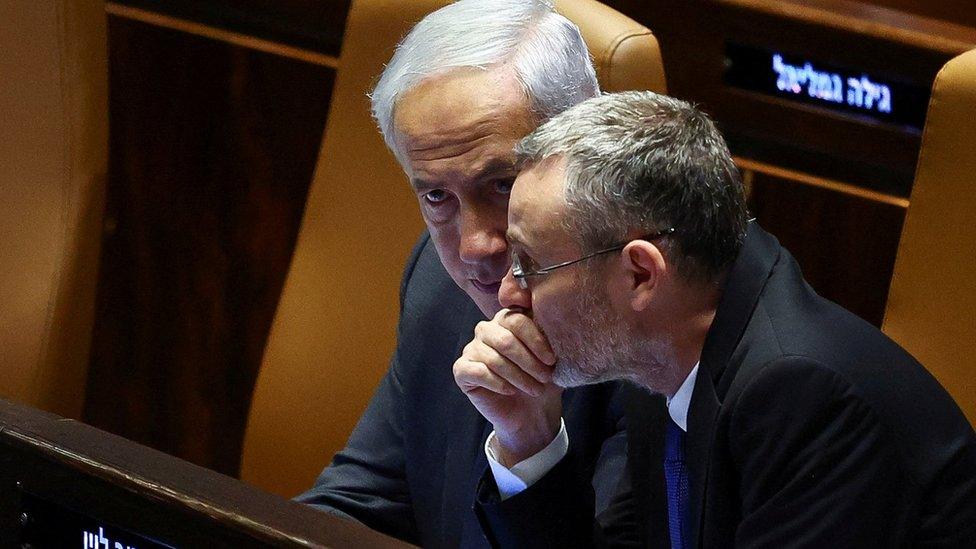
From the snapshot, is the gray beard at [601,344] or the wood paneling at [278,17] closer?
the gray beard at [601,344]

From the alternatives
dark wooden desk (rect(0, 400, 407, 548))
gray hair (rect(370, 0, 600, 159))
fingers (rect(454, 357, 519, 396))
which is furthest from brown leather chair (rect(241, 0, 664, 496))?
dark wooden desk (rect(0, 400, 407, 548))

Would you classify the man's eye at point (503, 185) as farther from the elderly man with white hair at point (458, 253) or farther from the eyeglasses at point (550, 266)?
the eyeglasses at point (550, 266)

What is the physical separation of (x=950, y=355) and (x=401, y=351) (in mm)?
510

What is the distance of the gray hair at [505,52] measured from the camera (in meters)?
1.21

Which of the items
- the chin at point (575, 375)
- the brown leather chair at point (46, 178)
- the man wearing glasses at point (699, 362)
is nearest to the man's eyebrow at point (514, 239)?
the man wearing glasses at point (699, 362)

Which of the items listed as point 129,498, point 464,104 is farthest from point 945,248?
point 129,498

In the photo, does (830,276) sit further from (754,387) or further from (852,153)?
(754,387)

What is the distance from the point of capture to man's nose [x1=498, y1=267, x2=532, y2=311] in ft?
3.73

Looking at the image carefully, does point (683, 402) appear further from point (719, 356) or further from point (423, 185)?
point (423, 185)

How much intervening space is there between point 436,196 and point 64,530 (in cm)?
54

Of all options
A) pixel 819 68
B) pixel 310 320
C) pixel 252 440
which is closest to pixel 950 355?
pixel 819 68

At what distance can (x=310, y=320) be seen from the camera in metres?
1.62

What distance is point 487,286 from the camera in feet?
4.10

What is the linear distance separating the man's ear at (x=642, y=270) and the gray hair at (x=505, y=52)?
22 centimetres
